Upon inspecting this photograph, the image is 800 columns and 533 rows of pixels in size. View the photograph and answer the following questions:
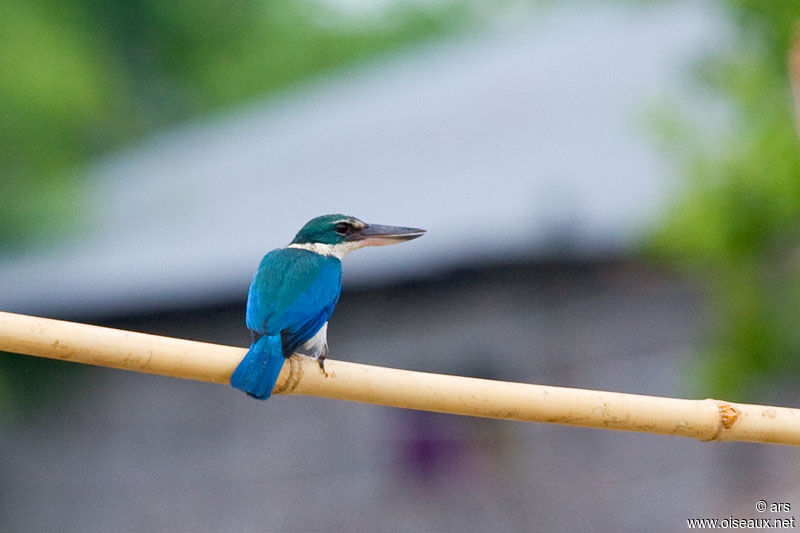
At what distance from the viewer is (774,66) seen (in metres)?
4.50

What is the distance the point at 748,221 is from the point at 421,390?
3.12 meters

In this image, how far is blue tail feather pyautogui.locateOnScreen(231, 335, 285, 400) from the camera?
6.45ft

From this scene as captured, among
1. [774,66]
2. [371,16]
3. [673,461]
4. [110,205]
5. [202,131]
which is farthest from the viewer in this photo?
[371,16]

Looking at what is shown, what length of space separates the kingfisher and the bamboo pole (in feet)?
0.26

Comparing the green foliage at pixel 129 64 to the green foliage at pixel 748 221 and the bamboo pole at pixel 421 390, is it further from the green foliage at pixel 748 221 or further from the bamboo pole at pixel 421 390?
the bamboo pole at pixel 421 390

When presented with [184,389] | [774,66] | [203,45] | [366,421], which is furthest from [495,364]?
[203,45]

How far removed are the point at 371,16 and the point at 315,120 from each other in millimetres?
4262

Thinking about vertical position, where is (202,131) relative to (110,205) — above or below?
above

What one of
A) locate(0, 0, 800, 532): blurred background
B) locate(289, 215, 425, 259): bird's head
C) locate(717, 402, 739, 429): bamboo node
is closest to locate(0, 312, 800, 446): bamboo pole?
locate(717, 402, 739, 429): bamboo node

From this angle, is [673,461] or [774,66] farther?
[673,461]

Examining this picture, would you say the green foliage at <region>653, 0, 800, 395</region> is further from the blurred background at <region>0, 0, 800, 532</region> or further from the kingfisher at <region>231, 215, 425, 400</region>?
the kingfisher at <region>231, 215, 425, 400</region>

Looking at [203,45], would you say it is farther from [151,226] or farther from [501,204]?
[501,204]

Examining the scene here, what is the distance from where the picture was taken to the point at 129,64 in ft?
46.9

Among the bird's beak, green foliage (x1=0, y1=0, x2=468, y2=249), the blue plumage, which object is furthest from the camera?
green foliage (x1=0, y1=0, x2=468, y2=249)
